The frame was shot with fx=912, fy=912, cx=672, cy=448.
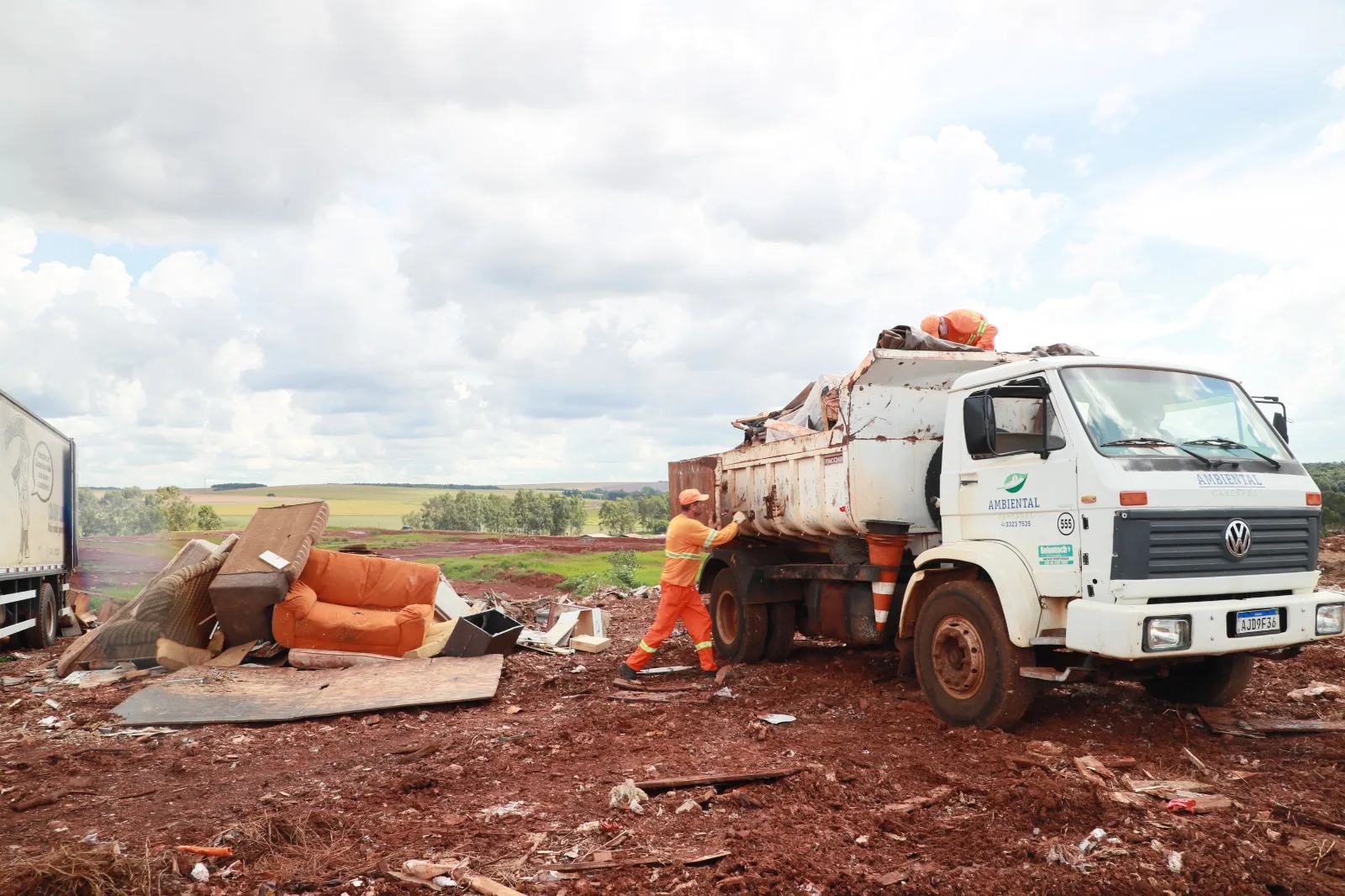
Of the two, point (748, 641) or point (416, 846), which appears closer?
point (416, 846)

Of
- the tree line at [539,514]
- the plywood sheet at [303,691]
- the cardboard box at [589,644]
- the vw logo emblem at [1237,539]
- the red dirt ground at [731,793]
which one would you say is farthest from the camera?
the tree line at [539,514]

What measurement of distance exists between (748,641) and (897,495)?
2.73m

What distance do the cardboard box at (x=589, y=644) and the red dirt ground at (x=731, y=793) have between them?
2.31 m

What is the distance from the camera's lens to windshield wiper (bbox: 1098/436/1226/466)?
5234 mm

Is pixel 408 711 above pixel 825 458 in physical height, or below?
below

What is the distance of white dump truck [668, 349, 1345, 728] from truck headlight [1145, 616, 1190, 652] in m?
0.01

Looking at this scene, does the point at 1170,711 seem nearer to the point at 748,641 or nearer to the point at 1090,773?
the point at 1090,773

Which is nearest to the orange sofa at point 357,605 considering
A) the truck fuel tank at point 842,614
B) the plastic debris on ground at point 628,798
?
the truck fuel tank at point 842,614

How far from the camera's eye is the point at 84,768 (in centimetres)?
581

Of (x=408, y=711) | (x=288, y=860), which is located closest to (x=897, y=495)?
(x=408, y=711)

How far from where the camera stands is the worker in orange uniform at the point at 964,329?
745 cm

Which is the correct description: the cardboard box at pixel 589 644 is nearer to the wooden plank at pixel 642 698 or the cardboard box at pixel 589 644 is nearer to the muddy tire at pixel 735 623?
the muddy tire at pixel 735 623

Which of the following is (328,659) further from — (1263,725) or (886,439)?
(1263,725)

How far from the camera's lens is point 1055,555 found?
17.5 ft
